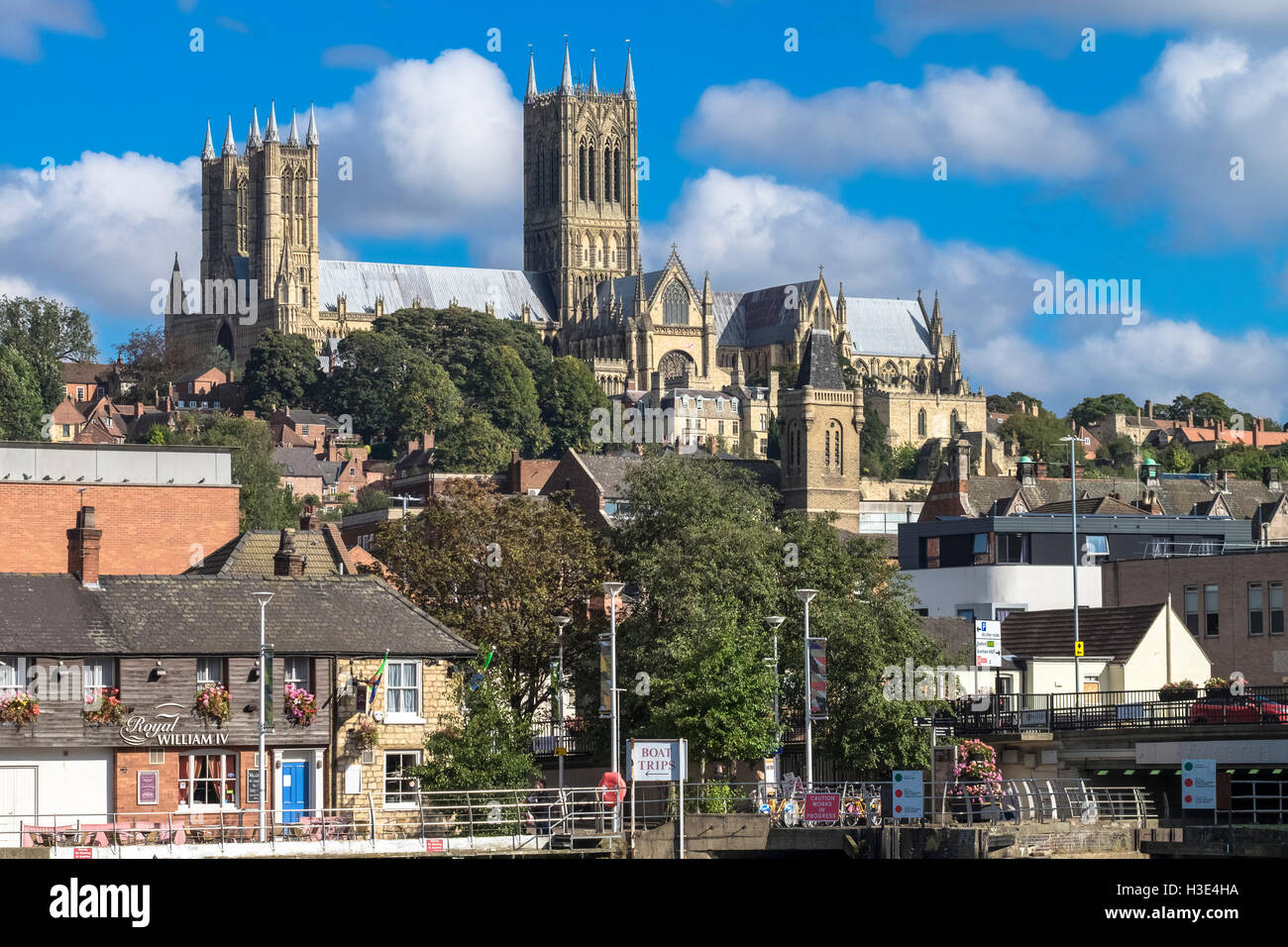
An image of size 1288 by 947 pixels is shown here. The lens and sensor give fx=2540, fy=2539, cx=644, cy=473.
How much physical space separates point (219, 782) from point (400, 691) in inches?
188

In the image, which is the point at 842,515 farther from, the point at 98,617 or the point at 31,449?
the point at 98,617

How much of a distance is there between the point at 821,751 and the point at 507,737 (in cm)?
1100

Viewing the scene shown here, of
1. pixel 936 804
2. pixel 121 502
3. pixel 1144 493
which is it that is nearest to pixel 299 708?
pixel 936 804

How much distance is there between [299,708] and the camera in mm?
50312

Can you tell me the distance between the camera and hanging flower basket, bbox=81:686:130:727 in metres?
48.7

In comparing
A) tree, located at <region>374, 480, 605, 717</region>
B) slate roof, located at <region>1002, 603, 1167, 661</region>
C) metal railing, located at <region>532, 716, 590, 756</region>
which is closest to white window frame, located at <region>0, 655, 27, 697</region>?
metal railing, located at <region>532, 716, 590, 756</region>

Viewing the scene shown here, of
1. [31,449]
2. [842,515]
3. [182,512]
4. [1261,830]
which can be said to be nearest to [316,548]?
[182,512]

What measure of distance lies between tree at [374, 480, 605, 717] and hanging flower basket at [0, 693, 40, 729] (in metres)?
17.7

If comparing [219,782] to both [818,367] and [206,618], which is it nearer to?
[206,618]

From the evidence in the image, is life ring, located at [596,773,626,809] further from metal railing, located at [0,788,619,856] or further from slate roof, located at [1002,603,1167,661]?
slate roof, located at [1002,603,1167,661]

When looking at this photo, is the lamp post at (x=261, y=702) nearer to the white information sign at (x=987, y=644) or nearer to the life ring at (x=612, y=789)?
the life ring at (x=612, y=789)

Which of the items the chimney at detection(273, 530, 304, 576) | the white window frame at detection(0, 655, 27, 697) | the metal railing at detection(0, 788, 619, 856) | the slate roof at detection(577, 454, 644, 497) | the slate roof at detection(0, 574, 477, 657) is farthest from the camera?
the slate roof at detection(577, 454, 644, 497)
